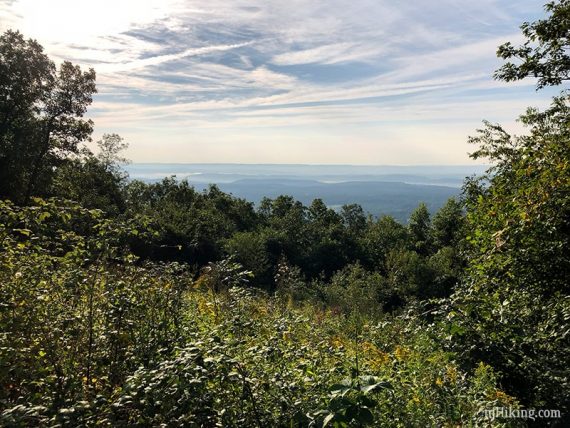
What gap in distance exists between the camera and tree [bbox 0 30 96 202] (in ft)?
Answer: 65.3

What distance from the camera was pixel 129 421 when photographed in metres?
2.55

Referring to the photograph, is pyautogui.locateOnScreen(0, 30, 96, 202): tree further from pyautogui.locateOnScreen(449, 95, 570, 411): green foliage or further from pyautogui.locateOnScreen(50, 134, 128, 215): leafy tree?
pyautogui.locateOnScreen(449, 95, 570, 411): green foliage

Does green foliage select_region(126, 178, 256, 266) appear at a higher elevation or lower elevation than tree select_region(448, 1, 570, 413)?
lower

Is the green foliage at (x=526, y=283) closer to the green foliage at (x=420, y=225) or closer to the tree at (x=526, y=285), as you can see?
the tree at (x=526, y=285)

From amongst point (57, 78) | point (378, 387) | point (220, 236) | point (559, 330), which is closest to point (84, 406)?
point (378, 387)

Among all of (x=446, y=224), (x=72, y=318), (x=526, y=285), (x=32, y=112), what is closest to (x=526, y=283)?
(x=526, y=285)

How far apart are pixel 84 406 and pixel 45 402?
74 cm

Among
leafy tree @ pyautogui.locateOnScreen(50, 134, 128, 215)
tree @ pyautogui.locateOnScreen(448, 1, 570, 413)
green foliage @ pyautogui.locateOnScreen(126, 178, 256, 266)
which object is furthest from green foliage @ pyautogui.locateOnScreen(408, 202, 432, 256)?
tree @ pyautogui.locateOnScreen(448, 1, 570, 413)

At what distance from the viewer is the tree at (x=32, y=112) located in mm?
19891

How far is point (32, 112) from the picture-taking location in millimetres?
21359

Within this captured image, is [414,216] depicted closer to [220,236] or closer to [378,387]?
[220,236]

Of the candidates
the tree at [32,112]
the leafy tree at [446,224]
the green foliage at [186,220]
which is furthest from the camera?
the leafy tree at [446,224]

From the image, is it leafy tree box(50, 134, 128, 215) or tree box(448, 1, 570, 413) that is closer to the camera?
tree box(448, 1, 570, 413)

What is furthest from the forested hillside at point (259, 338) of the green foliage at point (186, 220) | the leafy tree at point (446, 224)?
the leafy tree at point (446, 224)
